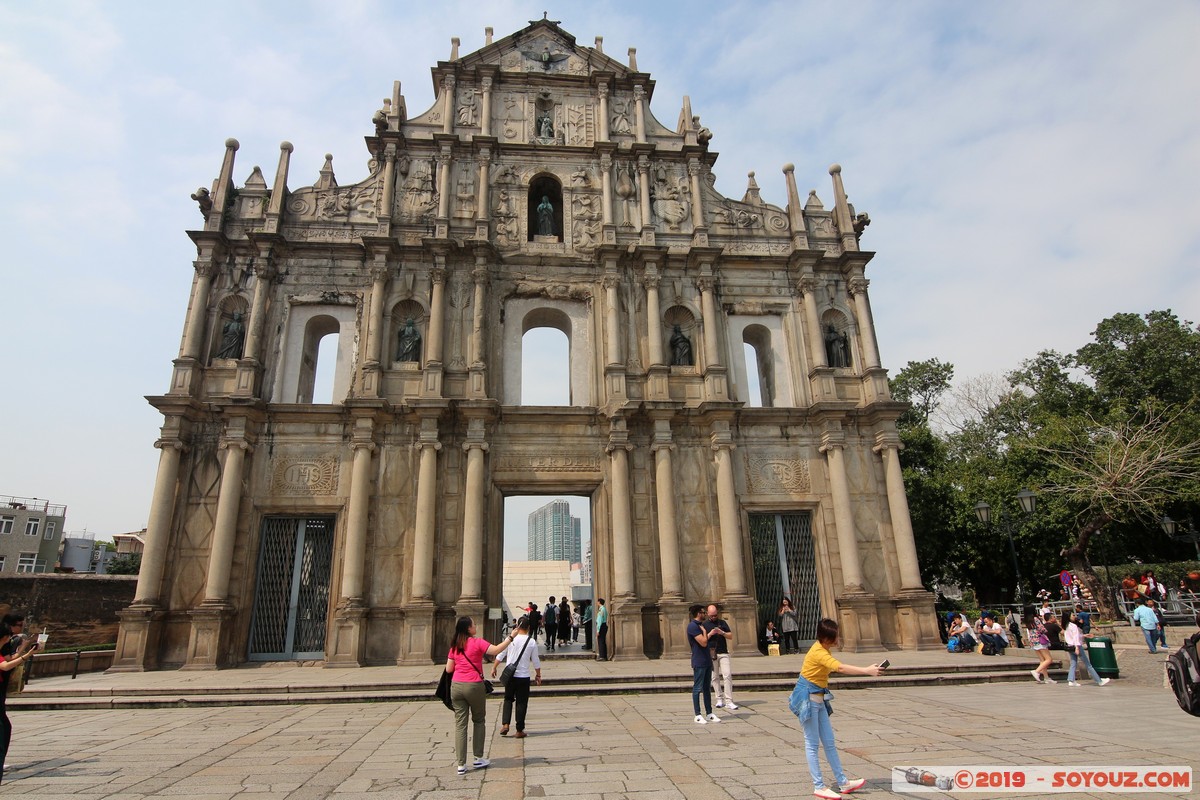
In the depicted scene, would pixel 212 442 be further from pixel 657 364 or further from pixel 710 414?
pixel 710 414

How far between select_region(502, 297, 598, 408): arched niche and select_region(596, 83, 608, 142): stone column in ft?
17.3

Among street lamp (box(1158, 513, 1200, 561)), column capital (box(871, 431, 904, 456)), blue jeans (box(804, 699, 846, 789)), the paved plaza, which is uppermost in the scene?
column capital (box(871, 431, 904, 456))

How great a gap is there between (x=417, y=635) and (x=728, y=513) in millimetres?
7527

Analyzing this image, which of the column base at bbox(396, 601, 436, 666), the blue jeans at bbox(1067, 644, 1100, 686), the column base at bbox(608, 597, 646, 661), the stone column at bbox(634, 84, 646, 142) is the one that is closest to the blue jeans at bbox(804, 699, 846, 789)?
the blue jeans at bbox(1067, 644, 1100, 686)

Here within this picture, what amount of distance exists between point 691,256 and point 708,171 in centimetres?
348

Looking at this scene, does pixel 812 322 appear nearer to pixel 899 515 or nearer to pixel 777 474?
pixel 777 474

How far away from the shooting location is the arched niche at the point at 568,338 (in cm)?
1791

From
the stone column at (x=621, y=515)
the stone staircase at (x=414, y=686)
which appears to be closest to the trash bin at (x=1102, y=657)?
the stone staircase at (x=414, y=686)

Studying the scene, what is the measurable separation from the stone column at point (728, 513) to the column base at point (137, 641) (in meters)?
12.4

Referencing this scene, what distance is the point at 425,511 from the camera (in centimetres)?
1567

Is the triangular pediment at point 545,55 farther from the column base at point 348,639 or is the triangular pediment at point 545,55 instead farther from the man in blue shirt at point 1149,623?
the man in blue shirt at point 1149,623

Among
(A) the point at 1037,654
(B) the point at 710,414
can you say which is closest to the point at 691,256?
(B) the point at 710,414

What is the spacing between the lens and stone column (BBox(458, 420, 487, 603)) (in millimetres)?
15211

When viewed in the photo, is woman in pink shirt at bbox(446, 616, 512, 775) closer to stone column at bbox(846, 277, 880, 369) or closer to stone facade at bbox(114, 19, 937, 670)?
stone facade at bbox(114, 19, 937, 670)
